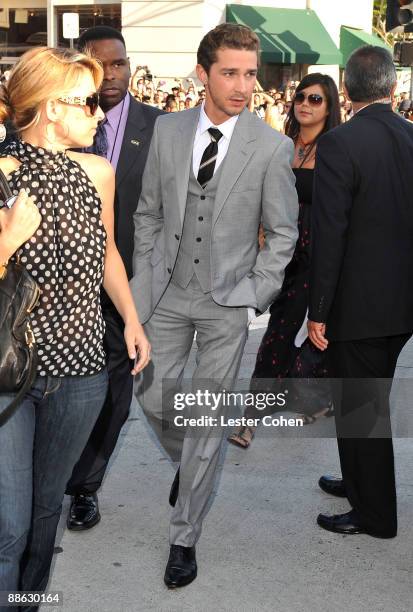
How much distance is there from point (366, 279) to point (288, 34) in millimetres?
25087

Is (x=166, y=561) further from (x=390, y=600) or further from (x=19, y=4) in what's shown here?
(x=19, y=4)

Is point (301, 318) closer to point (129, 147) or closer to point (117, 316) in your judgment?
point (117, 316)

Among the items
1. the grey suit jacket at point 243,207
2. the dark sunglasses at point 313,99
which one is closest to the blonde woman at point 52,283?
the grey suit jacket at point 243,207

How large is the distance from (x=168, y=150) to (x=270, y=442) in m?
2.13

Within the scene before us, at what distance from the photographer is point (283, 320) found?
588 centimetres

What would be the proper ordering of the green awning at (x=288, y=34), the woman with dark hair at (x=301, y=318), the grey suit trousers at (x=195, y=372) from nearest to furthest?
the grey suit trousers at (x=195, y=372) < the woman with dark hair at (x=301, y=318) < the green awning at (x=288, y=34)

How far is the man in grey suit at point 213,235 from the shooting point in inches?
150

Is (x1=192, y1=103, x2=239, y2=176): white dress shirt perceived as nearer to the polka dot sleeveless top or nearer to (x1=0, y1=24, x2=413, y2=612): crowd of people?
(x1=0, y1=24, x2=413, y2=612): crowd of people

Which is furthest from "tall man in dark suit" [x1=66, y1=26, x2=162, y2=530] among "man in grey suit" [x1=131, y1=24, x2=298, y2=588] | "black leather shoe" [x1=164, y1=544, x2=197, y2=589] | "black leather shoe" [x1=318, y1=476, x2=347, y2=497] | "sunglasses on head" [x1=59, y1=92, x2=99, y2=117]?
"sunglasses on head" [x1=59, y1=92, x2=99, y2=117]

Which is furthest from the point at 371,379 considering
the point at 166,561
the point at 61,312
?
the point at 61,312

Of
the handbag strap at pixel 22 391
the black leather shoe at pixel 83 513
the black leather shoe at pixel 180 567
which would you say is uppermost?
the handbag strap at pixel 22 391

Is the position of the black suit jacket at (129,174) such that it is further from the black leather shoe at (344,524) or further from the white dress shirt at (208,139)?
the black leather shoe at (344,524)

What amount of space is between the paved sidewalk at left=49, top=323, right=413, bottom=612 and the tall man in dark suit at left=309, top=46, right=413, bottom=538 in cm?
24

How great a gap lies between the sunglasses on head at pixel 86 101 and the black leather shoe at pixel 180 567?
1773mm
